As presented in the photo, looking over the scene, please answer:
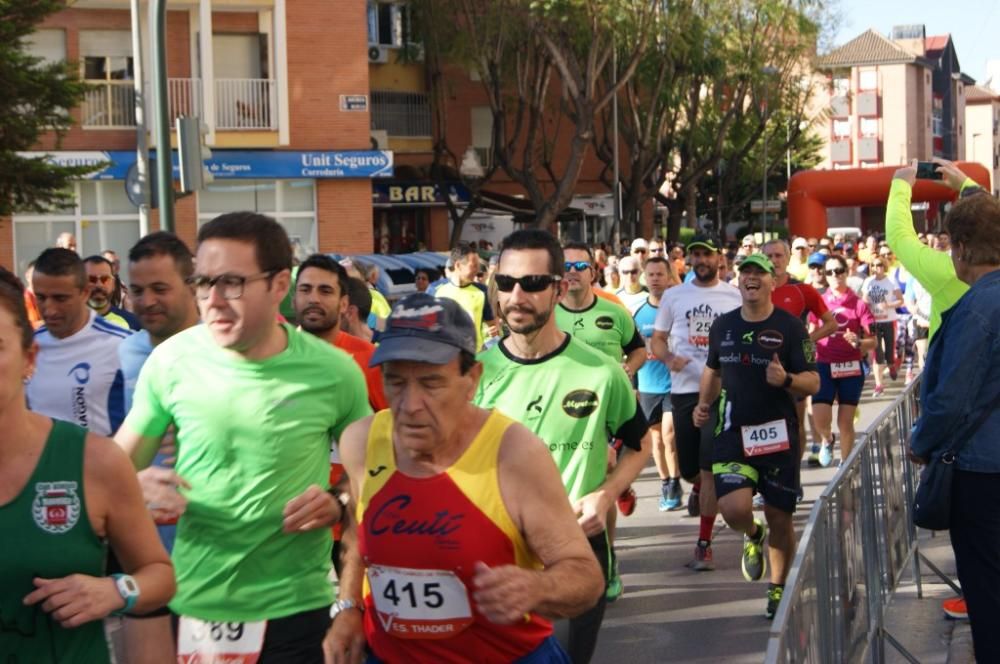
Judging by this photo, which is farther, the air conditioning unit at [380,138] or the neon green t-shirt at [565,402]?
the air conditioning unit at [380,138]

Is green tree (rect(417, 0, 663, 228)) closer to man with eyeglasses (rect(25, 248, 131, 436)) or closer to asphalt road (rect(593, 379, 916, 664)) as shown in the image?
asphalt road (rect(593, 379, 916, 664))

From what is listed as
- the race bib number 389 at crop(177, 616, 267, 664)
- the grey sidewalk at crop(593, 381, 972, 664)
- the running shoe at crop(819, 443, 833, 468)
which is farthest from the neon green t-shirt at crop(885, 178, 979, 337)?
the running shoe at crop(819, 443, 833, 468)

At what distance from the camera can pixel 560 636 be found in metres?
5.53

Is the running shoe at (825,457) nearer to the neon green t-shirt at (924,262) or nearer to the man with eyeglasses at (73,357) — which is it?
the neon green t-shirt at (924,262)

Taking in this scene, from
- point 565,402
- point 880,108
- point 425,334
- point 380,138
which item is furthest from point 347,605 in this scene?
point 880,108

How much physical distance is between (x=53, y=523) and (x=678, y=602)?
6.21m

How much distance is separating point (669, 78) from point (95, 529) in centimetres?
4393

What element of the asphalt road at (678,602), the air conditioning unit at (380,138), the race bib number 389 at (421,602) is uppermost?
the air conditioning unit at (380,138)

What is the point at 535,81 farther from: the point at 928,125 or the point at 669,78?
the point at 928,125

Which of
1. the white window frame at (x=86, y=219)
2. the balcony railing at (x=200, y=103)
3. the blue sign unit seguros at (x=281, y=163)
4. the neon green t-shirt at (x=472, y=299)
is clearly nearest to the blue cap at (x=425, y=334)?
the neon green t-shirt at (x=472, y=299)

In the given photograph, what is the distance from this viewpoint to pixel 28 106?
23406mm

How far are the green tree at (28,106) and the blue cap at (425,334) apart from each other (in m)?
18.9

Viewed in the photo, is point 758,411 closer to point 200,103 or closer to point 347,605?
point 347,605

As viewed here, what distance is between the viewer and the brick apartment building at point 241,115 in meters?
34.2
